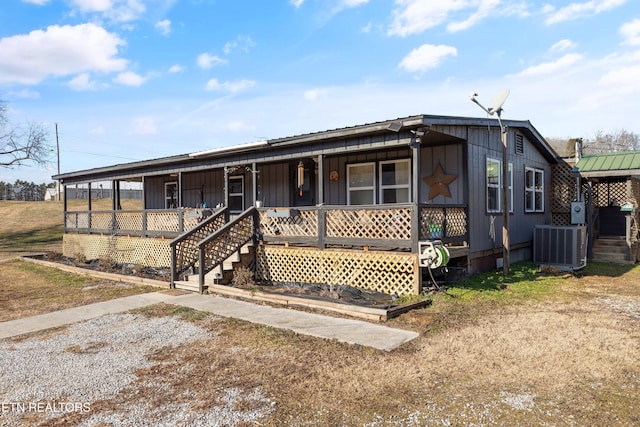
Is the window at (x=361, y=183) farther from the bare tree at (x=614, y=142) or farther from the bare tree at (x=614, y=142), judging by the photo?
the bare tree at (x=614, y=142)

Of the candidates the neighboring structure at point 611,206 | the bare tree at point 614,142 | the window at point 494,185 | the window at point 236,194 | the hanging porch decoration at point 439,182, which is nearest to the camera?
→ the hanging porch decoration at point 439,182

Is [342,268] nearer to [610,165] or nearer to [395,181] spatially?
[395,181]

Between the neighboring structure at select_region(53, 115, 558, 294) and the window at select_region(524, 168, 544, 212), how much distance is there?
0.03 meters

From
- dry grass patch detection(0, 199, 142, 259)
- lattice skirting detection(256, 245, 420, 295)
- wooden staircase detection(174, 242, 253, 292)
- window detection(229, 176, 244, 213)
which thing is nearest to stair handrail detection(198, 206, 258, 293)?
wooden staircase detection(174, 242, 253, 292)

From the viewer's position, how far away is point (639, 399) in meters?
3.56

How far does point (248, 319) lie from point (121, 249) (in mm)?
10050

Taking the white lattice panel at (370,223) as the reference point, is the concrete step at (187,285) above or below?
below

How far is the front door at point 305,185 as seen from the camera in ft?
A: 41.4

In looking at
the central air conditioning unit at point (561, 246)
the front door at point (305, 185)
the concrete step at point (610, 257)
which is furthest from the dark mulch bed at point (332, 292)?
the concrete step at point (610, 257)

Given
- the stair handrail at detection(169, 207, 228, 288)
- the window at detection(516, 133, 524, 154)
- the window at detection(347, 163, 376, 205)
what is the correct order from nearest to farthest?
the stair handrail at detection(169, 207, 228, 288)
the window at detection(347, 163, 376, 205)
the window at detection(516, 133, 524, 154)

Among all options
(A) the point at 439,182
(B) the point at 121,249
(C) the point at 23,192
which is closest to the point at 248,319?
(A) the point at 439,182

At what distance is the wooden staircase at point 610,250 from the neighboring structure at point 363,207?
1.73m

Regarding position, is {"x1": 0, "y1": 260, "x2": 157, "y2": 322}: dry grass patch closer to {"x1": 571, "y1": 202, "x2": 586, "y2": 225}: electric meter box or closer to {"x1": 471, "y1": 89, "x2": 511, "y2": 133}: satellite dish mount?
{"x1": 471, "y1": 89, "x2": 511, "y2": 133}: satellite dish mount

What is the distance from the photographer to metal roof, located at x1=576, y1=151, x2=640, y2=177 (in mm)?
13172
